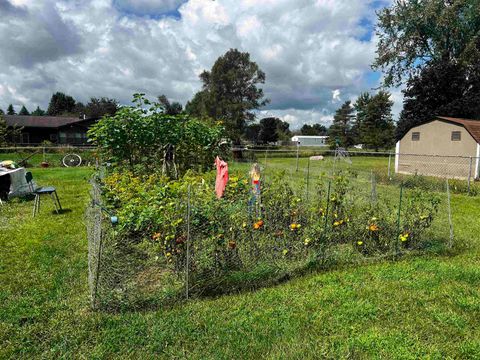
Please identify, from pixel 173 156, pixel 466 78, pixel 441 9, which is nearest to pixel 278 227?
pixel 173 156

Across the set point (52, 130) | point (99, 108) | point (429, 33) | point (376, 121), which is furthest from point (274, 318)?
point (99, 108)

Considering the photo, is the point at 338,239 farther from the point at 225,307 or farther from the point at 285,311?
the point at 225,307

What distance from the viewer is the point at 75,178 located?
12695mm

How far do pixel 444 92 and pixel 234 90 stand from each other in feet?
68.4

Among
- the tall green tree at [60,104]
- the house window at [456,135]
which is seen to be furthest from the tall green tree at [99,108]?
the house window at [456,135]

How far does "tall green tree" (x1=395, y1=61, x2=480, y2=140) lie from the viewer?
25.2 meters

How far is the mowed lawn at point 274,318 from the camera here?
2.45 meters

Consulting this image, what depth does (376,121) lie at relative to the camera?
45281 mm

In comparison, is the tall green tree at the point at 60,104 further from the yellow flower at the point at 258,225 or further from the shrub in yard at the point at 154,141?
the yellow flower at the point at 258,225

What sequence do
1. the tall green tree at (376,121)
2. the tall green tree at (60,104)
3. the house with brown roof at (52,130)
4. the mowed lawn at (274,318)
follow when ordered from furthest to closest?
the tall green tree at (60,104) < the tall green tree at (376,121) < the house with brown roof at (52,130) < the mowed lawn at (274,318)

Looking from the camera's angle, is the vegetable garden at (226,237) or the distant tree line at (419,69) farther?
the distant tree line at (419,69)

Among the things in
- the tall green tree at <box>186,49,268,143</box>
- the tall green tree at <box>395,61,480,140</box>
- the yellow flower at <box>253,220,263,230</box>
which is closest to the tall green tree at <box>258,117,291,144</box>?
the tall green tree at <box>186,49,268,143</box>

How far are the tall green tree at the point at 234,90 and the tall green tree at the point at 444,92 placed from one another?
53.2 feet

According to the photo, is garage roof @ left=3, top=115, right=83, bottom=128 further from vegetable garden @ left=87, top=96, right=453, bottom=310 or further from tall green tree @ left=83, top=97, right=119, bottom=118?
vegetable garden @ left=87, top=96, right=453, bottom=310
